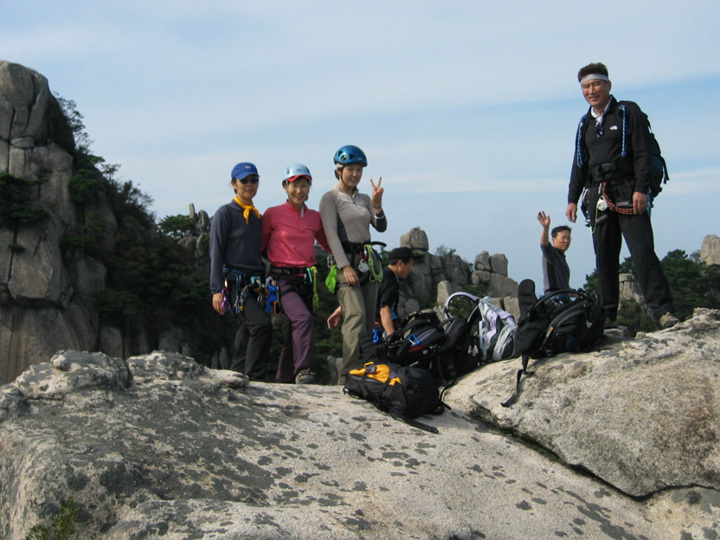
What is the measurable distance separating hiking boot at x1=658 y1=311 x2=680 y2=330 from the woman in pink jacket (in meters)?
3.23

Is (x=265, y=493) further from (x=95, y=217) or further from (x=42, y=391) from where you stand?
(x=95, y=217)

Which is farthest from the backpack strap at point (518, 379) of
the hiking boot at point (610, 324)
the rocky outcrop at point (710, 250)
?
the rocky outcrop at point (710, 250)

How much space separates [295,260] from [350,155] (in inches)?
48.3

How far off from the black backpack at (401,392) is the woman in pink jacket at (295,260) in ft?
3.93

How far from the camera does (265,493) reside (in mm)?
3973

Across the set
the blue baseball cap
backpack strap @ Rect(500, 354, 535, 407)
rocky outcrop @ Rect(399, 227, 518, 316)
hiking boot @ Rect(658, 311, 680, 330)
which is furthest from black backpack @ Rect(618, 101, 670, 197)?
rocky outcrop @ Rect(399, 227, 518, 316)

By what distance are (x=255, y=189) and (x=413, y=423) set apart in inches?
124

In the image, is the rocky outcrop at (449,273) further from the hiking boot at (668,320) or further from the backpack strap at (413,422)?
the backpack strap at (413,422)

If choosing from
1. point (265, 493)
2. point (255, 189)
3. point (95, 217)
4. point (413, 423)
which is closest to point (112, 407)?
point (265, 493)

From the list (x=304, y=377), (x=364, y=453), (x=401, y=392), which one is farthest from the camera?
(x=304, y=377)

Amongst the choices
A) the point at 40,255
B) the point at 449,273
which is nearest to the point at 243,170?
the point at 40,255

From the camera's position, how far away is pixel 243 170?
23.3 ft

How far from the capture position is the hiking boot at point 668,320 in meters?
6.15

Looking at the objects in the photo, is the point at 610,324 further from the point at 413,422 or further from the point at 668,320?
the point at 413,422
